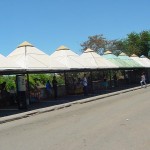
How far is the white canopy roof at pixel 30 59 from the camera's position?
969 inches

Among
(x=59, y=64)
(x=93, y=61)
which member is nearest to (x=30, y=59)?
(x=59, y=64)

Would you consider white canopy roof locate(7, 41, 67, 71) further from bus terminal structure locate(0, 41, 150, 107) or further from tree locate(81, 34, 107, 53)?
tree locate(81, 34, 107, 53)

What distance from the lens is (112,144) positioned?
10.2 meters

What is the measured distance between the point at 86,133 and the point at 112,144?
2.15 metres

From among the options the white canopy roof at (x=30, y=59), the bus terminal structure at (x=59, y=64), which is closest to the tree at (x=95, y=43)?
the bus terminal structure at (x=59, y=64)

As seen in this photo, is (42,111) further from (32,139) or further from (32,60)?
(32,139)

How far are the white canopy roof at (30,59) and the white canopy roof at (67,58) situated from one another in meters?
2.53

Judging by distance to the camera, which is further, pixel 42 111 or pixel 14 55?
pixel 14 55

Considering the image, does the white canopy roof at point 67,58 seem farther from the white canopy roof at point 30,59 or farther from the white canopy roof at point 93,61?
the white canopy roof at point 30,59

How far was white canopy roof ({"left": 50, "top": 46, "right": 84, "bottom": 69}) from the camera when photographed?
3095 cm

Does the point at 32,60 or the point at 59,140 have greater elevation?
the point at 32,60

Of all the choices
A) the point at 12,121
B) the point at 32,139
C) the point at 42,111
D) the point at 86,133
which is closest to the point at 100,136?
the point at 86,133

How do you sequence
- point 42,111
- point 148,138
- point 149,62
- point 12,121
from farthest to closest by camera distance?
point 149,62 < point 42,111 < point 12,121 < point 148,138

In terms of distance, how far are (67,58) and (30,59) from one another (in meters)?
6.88
